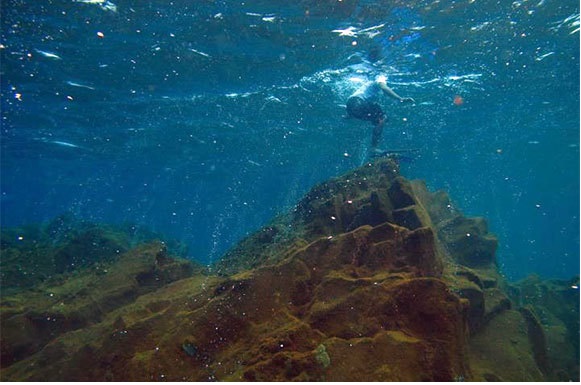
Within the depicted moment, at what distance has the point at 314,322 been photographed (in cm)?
474

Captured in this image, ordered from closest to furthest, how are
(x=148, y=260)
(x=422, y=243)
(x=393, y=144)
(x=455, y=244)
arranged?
(x=422, y=243), (x=148, y=260), (x=455, y=244), (x=393, y=144)

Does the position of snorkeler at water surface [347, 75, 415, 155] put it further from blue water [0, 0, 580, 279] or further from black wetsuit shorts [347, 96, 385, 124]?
blue water [0, 0, 580, 279]

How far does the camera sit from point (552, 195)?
268 ft

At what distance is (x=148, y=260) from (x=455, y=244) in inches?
386

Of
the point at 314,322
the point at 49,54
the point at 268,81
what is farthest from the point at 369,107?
the point at 49,54

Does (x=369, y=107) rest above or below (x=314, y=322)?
above

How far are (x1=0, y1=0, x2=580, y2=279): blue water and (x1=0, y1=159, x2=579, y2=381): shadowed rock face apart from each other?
7166 millimetres

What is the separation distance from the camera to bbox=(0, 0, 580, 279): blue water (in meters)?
13.4

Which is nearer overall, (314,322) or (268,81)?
(314,322)

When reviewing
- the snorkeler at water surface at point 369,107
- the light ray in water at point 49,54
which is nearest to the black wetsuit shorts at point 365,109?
the snorkeler at water surface at point 369,107

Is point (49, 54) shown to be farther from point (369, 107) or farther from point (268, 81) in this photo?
point (369, 107)

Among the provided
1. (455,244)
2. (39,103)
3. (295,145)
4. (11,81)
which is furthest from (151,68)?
A: (295,145)

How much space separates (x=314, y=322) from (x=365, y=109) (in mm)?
11327

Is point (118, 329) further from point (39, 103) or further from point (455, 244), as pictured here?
point (39, 103)
